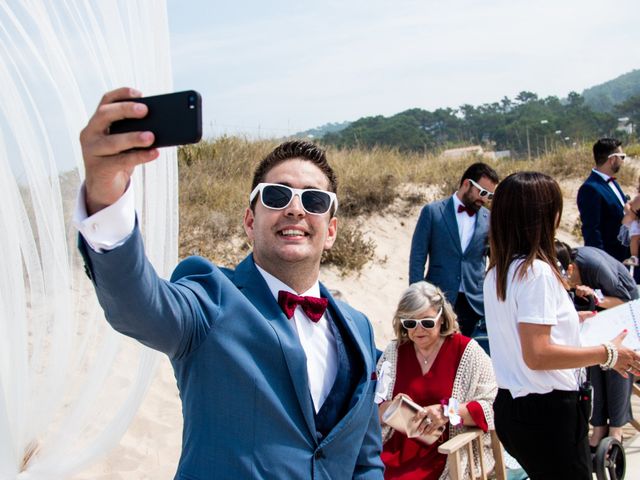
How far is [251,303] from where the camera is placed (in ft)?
5.49

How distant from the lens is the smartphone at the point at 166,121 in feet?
3.59

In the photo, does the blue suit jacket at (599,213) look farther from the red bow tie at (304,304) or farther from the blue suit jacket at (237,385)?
the blue suit jacket at (237,385)

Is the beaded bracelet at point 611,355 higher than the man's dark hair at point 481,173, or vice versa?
the man's dark hair at point 481,173

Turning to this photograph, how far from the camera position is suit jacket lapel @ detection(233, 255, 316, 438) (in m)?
1.60

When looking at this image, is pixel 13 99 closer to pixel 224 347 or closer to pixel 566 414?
pixel 224 347

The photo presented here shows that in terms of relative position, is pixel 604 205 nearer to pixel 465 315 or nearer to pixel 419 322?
pixel 465 315

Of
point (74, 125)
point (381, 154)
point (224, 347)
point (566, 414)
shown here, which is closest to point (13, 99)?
point (74, 125)

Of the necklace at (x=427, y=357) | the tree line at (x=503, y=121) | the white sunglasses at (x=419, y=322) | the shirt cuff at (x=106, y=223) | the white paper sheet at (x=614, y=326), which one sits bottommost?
the necklace at (x=427, y=357)

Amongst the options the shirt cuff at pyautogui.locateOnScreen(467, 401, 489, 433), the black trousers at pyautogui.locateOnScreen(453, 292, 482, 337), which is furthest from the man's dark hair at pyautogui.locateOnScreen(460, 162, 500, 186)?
the shirt cuff at pyautogui.locateOnScreen(467, 401, 489, 433)

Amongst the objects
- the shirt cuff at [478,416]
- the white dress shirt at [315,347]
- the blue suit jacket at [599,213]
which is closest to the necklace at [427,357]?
the shirt cuff at [478,416]

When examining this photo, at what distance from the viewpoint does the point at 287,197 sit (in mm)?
1788

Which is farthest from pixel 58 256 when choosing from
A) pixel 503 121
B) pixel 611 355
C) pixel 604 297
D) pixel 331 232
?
pixel 503 121

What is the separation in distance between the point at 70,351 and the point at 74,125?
83cm

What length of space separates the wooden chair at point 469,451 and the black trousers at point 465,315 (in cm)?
189
